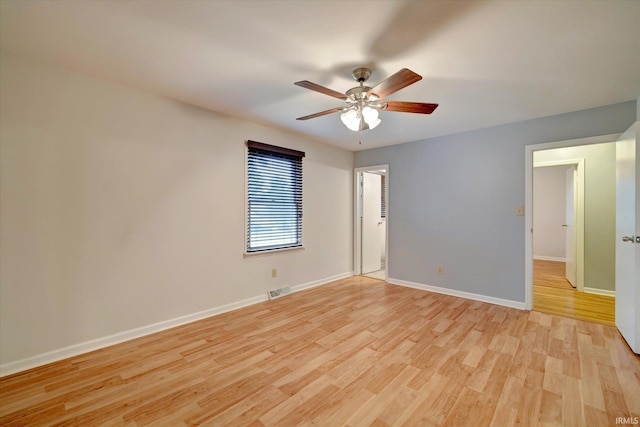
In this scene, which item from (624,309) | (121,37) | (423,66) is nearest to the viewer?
(121,37)

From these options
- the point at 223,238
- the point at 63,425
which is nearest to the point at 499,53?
the point at 223,238

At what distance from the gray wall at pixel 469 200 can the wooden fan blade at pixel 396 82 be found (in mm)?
2397

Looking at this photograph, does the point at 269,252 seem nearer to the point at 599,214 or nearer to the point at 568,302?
the point at 568,302

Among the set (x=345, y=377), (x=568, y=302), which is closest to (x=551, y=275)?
(x=568, y=302)

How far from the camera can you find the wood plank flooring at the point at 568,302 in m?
3.15

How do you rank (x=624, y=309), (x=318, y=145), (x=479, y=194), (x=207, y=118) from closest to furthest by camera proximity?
(x=624, y=309), (x=207, y=118), (x=479, y=194), (x=318, y=145)

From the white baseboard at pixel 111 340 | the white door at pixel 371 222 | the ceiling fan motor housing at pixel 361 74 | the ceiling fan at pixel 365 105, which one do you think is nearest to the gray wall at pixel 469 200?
the white door at pixel 371 222

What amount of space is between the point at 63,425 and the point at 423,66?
338cm

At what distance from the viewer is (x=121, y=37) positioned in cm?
181

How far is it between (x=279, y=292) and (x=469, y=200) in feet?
9.83

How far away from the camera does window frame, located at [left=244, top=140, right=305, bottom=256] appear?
3.50m

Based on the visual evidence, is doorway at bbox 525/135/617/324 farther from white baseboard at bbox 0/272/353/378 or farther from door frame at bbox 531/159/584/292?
white baseboard at bbox 0/272/353/378

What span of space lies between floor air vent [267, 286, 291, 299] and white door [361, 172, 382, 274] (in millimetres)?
1827

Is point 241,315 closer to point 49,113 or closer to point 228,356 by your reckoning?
point 228,356
